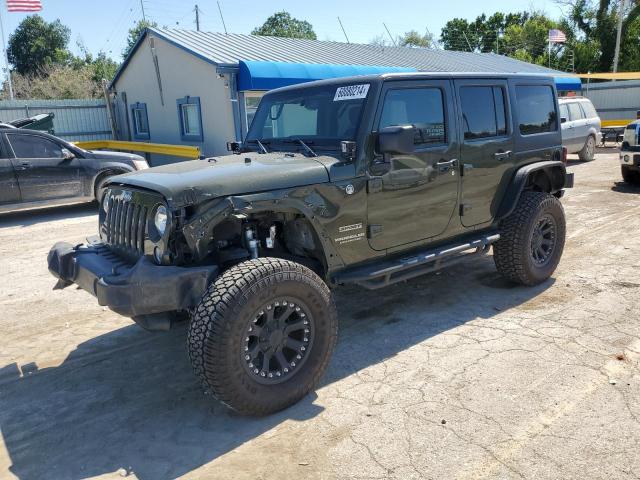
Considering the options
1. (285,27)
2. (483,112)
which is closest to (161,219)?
(483,112)

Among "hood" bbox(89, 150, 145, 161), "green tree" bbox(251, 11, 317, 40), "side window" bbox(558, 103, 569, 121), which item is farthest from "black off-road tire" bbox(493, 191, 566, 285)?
"green tree" bbox(251, 11, 317, 40)

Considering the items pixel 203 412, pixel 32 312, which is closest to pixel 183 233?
pixel 203 412

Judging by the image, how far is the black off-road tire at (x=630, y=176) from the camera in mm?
10742

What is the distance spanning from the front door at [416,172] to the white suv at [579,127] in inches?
440

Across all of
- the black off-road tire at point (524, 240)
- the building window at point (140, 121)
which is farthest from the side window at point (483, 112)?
the building window at point (140, 121)

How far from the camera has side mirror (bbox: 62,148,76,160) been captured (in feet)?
32.9

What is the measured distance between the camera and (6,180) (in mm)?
9438

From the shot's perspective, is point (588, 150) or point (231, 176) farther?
point (588, 150)

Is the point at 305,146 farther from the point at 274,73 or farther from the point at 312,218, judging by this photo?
the point at 274,73

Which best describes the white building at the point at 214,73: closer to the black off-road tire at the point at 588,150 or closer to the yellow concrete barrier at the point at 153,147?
the yellow concrete barrier at the point at 153,147

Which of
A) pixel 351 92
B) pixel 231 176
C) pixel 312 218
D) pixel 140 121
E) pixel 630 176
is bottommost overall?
pixel 630 176

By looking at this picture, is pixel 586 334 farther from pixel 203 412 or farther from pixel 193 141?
pixel 193 141

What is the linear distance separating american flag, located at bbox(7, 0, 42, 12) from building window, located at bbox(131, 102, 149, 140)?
587 cm

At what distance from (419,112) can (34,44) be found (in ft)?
171
